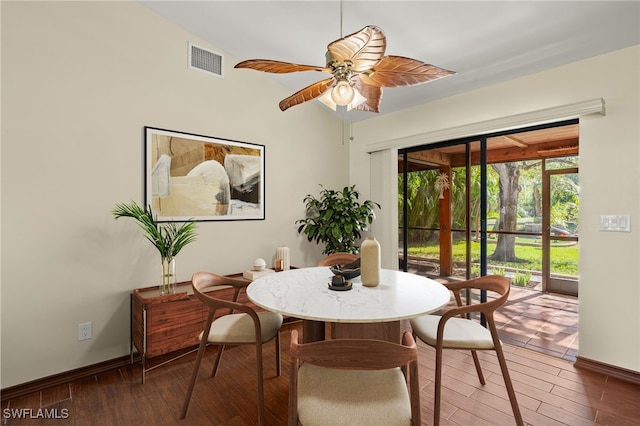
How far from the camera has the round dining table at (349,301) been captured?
1433mm

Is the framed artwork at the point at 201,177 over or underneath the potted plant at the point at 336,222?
over

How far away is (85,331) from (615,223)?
4.13 meters

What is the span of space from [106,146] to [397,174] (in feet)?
10.2

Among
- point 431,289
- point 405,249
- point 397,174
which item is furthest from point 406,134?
point 431,289

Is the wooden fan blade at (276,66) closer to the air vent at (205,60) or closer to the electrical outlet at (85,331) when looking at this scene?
the air vent at (205,60)

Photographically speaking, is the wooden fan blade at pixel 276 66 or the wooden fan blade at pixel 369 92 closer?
the wooden fan blade at pixel 276 66

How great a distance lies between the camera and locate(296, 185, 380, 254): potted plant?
12.2 feet

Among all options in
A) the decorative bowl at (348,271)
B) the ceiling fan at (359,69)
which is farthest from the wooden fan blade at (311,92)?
the decorative bowl at (348,271)

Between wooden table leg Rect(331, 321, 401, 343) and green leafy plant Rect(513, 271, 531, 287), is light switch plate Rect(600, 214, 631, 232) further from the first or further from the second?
green leafy plant Rect(513, 271, 531, 287)

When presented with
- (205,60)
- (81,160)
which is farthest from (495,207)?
(81,160)

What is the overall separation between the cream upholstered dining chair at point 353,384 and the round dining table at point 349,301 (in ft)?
0.57

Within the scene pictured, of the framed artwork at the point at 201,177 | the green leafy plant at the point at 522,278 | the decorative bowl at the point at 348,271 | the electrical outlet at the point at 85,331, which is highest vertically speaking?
the framed artwork at the point at 201,177

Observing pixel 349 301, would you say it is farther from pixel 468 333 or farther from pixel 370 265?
pixel 468 333

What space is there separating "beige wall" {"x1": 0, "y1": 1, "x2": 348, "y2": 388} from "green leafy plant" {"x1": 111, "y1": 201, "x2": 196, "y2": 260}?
0.08 metres
